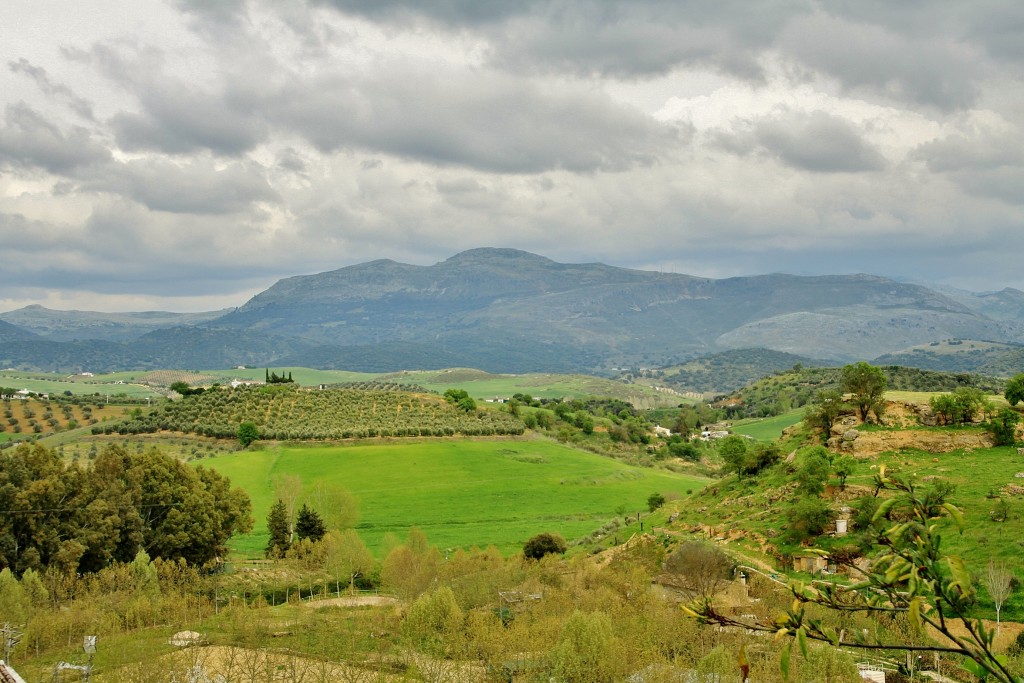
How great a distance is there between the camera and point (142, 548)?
50594mm

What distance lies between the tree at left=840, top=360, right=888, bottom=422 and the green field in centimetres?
2505

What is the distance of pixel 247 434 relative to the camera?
106 m

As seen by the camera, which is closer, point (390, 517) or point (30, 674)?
point (30, 674)

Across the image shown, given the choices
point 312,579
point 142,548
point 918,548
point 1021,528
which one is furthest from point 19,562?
point 1021,528

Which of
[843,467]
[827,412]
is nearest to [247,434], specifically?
[827,412]

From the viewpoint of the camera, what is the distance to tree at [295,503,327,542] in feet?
199

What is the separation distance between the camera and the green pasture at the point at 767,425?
141500 mm

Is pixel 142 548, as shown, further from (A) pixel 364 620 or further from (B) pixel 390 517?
(B) pixel 390 517

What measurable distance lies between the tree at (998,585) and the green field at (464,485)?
115ft

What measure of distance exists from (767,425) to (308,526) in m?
116

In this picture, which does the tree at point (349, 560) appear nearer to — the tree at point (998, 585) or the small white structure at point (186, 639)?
the small white structure at point (186, 639)

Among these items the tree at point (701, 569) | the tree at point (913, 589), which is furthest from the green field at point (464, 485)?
the tree at point (913, 589)

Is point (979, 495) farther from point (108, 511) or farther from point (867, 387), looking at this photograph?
point (108, 511)

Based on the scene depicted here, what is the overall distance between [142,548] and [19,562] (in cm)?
722
